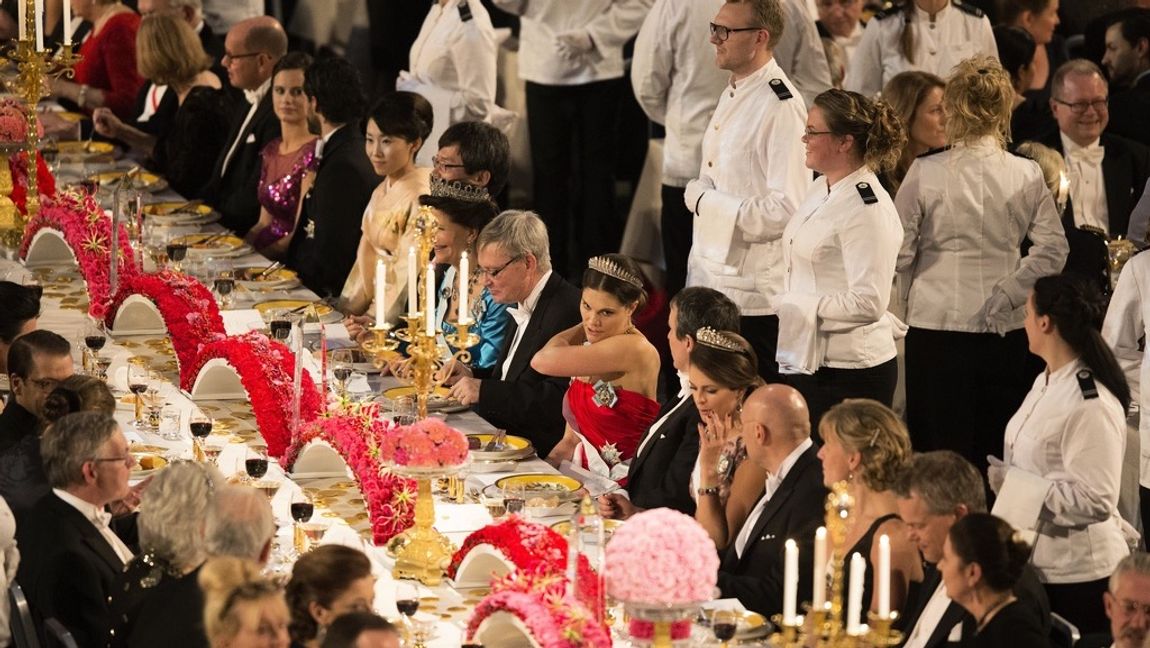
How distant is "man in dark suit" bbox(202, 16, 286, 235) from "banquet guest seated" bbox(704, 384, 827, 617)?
435 centimetres

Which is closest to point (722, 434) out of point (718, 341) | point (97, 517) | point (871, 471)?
point (718, 341)

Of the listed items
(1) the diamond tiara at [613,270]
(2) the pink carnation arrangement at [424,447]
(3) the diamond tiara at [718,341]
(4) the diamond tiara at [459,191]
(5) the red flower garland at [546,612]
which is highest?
(4) the diamond tiara at [459,191]

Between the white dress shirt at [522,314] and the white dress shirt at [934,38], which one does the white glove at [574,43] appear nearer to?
the white dress shirt at [934,38]

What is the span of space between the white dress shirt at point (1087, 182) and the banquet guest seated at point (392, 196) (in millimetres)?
2574

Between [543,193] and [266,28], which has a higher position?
[266,28]

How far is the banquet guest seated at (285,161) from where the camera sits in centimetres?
804

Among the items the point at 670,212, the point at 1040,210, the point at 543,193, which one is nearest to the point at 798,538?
A: the point at 1040,210

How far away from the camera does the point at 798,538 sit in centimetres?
463

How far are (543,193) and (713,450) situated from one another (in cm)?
432

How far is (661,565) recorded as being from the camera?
349 cm

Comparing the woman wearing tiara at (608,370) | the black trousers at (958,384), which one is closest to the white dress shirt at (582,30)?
the black trousers at (958,384)

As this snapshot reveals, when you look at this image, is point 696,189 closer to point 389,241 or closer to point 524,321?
point 524,321

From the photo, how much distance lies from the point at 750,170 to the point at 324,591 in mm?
3253

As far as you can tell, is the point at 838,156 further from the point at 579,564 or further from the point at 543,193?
the point at 543,193
